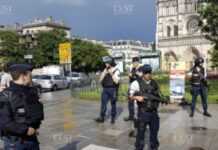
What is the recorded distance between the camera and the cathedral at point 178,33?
80.6 m

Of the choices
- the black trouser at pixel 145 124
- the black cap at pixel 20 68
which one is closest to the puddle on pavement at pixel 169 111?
the black trouser at pixel 145 124

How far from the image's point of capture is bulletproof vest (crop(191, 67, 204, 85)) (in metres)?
11.1

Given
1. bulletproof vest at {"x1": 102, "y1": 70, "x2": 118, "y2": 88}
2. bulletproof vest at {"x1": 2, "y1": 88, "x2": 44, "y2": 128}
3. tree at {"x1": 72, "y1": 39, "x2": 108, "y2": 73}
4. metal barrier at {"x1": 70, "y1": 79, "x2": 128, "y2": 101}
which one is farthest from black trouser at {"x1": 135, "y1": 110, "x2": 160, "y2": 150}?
tree at {"x1": 72, "y1": 39, "x2": 108, "y2": 73}

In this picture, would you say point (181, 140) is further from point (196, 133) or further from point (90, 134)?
point (90, 134)

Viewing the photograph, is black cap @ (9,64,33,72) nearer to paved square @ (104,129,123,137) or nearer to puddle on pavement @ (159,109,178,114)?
paved square @ (104,129,123,137)

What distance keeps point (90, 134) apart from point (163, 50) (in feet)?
254

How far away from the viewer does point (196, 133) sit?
9.05m

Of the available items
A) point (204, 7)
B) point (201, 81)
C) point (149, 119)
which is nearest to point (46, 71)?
point (204, 7)

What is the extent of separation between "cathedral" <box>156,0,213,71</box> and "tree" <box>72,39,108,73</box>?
19353mm

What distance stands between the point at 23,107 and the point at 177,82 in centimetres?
1289

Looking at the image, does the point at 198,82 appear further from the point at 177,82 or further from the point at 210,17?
the point at 210,17

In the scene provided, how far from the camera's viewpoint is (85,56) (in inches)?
2520

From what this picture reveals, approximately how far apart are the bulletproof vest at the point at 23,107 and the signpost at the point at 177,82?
39.8 ft

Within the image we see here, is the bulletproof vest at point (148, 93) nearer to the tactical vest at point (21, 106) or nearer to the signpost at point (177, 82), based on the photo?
the tactical vest at point (21, 106)
